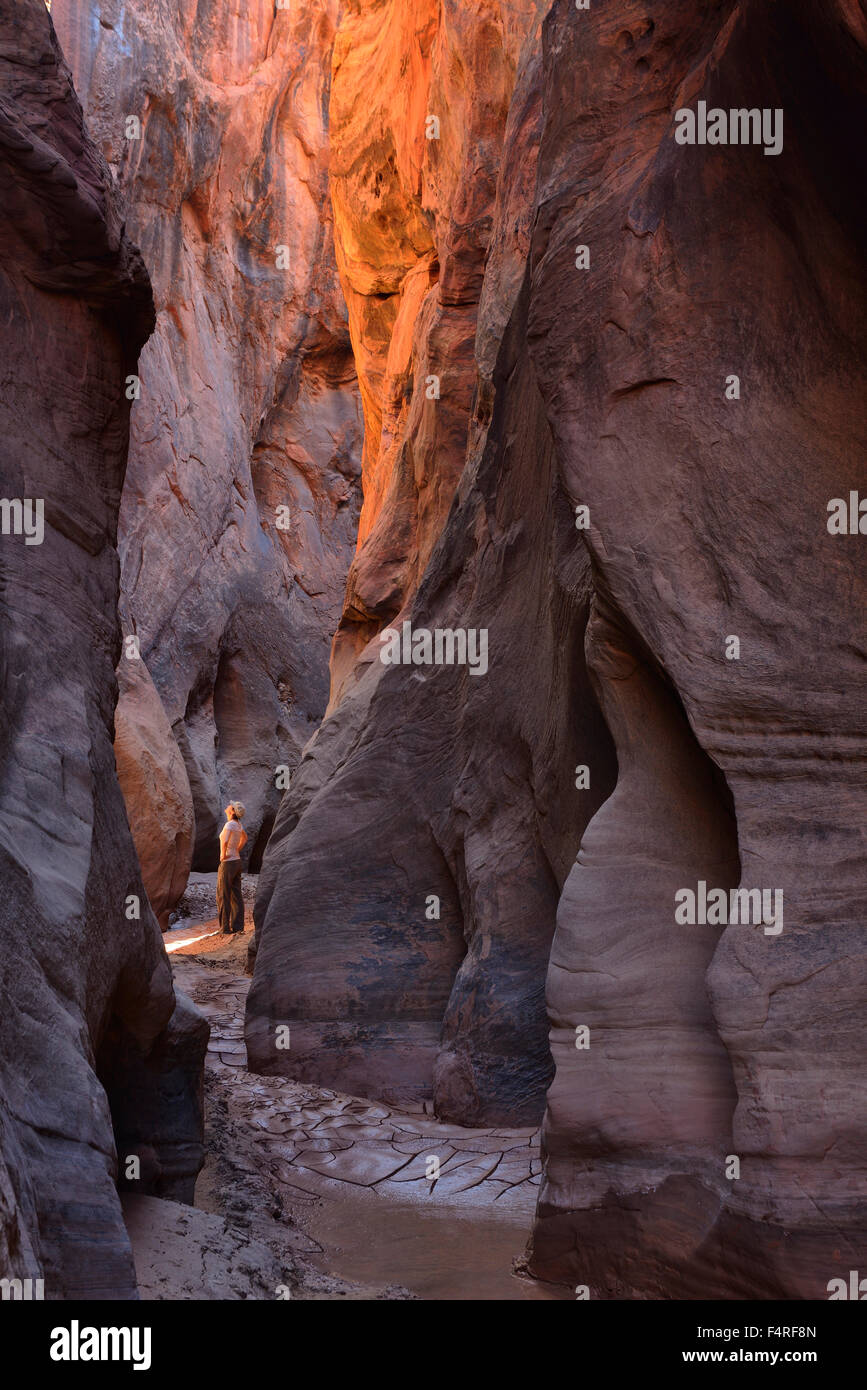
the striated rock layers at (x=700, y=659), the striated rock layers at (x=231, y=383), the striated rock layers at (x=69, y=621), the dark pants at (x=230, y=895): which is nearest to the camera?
the striated rock layers at (x=69, y=621)

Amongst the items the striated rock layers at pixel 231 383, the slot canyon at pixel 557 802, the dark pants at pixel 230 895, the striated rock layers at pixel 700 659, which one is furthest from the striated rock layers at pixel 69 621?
the striated rock layers at pixel 231 383

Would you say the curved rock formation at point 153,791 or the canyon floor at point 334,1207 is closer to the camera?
the canyon floor at point 334,1207

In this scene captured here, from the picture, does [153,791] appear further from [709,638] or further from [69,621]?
[709,638]

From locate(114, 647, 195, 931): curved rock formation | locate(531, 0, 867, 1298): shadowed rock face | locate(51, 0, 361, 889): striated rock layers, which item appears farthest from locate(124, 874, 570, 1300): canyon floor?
locate(51, 0, 361, 889): striated rock layers

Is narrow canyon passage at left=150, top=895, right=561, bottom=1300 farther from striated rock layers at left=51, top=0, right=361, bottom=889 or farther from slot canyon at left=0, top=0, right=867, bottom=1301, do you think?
striated rock layers at left=51, top=0, right=361, bottom=889

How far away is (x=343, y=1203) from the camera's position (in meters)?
6.27

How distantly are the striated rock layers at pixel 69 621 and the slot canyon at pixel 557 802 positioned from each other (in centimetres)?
2

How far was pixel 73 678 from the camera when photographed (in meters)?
5.29

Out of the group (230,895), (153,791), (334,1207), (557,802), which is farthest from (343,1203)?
(230,895)

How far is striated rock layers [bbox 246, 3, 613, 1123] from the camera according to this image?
297 inches

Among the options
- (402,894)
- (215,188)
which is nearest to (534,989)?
(402,894)

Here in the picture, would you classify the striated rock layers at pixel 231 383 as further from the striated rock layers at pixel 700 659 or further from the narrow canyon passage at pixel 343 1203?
the striated rock layers at pixel 700 659

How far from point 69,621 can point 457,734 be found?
14.0ft

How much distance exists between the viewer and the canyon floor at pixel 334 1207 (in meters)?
4.68
